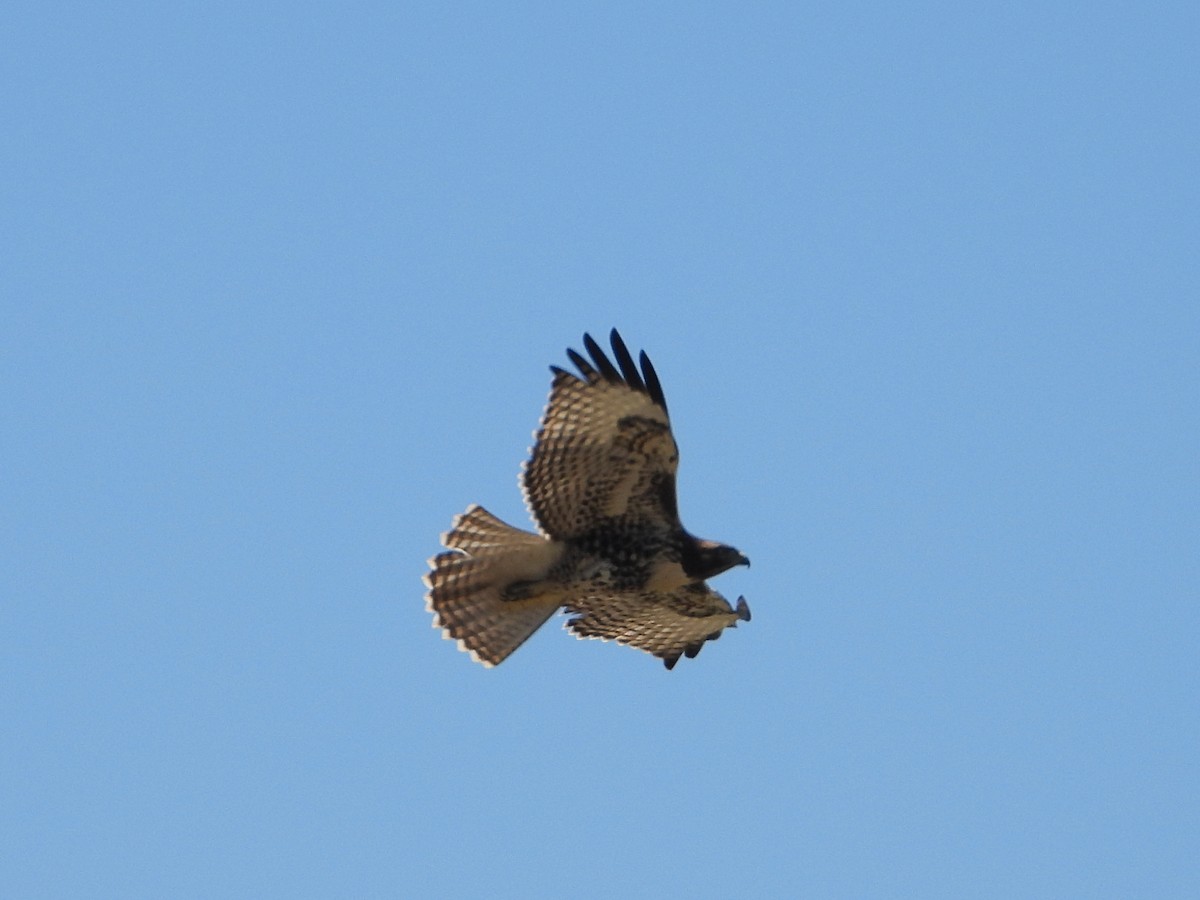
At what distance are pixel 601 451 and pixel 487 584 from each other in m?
1.23

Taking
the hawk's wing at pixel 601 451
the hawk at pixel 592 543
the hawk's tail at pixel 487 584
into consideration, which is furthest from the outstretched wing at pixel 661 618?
the hawk's wing at pixel 601 451

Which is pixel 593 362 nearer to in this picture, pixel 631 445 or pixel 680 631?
pixel 631 445

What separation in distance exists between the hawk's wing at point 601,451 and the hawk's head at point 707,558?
172 mm

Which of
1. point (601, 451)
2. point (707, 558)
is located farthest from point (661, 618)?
point (601, 451)

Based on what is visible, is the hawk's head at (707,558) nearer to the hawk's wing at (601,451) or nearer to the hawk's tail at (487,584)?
the hawk's wing at (601,451)

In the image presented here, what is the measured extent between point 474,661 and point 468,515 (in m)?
0.93

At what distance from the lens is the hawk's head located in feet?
38.6

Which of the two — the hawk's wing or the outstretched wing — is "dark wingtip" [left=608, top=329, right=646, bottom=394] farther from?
the outstretched wing

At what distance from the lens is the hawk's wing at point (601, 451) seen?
1138 centimetres

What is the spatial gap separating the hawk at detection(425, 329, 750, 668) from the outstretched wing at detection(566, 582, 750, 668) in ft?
0.04

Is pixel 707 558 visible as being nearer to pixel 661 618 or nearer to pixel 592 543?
pixel 592 543

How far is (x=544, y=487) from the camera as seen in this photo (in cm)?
1170

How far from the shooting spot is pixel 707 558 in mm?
11797

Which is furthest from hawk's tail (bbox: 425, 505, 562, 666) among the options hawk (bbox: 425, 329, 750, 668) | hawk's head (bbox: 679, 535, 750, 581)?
hawk's head (bbox: 679, 535, 750, 581)
